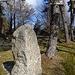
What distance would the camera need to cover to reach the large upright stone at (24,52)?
2.81 metres

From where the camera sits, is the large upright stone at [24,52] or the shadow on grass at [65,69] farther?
the shadow on grass at [65,69]

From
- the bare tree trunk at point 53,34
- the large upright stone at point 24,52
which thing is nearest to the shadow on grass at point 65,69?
the bare tree trunk at point 53,34

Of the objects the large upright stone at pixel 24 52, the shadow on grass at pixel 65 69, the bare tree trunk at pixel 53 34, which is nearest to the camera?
the large upright stone at pixel 24 52

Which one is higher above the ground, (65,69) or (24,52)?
(24,52)

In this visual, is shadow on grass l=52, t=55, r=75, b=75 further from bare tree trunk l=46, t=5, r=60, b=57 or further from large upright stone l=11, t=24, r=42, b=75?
large upright stone l=11, t=24, r=42, b=75

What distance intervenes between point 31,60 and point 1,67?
1.79 meters

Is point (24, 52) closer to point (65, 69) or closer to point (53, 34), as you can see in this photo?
point (65, 69)

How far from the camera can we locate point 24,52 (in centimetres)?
279

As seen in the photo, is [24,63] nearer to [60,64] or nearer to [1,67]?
[1,67]

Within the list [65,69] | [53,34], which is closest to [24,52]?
[65,69]

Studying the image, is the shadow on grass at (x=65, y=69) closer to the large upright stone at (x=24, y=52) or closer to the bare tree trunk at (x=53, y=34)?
the bare tree trunk at (x=53, y=34)

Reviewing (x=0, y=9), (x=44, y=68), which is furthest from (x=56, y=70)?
(x=0, y=9)

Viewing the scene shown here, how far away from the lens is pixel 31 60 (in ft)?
9.71

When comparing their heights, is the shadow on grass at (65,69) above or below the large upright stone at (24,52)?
below
